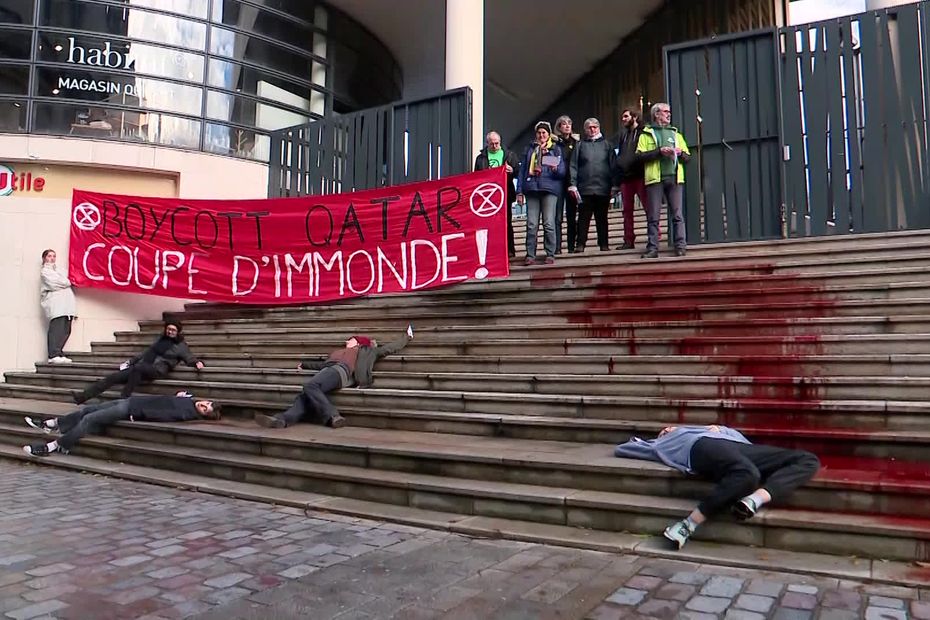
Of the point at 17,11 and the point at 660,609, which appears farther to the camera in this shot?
the point at 17,11

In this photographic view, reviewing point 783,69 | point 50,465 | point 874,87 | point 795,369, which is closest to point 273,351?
point 50,465

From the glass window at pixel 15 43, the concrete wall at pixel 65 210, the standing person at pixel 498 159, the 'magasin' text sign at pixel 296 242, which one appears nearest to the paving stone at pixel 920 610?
the 'magasin' text sign at pixel 296 242

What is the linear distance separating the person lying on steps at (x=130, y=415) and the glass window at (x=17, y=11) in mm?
9423

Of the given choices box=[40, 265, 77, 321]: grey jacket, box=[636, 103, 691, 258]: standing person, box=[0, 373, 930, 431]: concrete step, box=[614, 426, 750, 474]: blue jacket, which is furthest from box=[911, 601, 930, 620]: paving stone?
box=[40, 265, 77, 321]: grey jacket

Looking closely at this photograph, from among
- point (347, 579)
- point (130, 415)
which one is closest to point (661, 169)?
point (347, 579)

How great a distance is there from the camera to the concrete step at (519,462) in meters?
4.33

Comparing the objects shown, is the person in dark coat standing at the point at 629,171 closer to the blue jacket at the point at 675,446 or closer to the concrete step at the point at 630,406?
the concrete step at the point at 630,406

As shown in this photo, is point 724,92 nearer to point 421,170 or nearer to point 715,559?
point 421,170

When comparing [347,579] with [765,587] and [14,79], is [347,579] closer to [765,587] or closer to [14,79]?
[765,587]

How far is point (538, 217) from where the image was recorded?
987 centimetres

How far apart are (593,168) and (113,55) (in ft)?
31.9

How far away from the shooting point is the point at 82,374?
10.6m

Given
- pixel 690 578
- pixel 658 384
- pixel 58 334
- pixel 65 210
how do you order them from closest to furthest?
pixel 690 578 < pixel 658 384 < pixel 58 334 < pixel 65 210

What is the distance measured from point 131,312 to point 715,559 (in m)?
11.0
